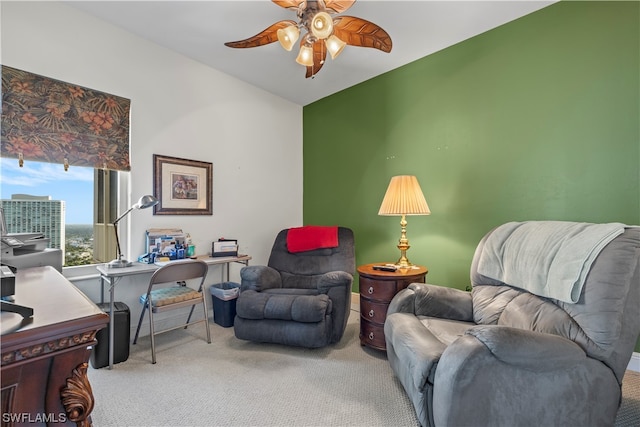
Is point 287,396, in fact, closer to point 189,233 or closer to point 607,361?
point 607,361

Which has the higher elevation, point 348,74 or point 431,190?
point 348,74

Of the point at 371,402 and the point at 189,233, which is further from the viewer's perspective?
the point at 189,233

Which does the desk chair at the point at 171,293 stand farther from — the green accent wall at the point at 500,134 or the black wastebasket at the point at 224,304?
the green accent wall at the point at 500,134

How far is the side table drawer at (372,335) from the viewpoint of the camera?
2291mm

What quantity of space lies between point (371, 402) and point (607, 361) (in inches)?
45.4

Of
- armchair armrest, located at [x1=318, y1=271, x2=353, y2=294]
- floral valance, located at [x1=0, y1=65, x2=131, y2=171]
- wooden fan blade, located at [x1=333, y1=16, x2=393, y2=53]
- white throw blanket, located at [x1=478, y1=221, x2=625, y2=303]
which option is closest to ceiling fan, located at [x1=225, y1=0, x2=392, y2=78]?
wooden fan blade, located at [x1=333, y1=16, x2=393, y2=53]

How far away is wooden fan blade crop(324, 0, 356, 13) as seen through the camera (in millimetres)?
1771

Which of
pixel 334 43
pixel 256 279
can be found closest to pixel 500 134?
pixel 334 43

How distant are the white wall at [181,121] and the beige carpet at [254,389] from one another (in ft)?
2.89

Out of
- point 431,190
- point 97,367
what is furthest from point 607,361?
point 97,367

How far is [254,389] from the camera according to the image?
1.86 m

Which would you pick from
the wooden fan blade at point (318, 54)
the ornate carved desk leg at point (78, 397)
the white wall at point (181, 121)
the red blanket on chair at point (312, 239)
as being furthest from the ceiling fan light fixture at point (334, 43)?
the ornate carved desk leg at point (78, 397)

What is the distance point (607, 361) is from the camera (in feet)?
4.23

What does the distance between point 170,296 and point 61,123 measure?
1570 mm
